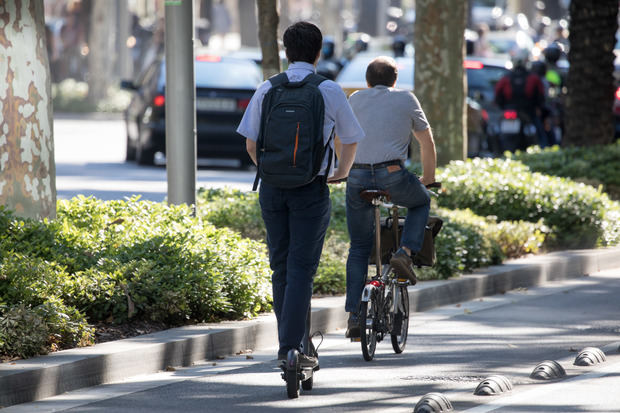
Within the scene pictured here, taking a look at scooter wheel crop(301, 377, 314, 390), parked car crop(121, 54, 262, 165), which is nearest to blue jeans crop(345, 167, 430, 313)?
scooter wheel crop(301, 377, 314, 390)

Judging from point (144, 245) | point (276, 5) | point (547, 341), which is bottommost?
point (547, 341)

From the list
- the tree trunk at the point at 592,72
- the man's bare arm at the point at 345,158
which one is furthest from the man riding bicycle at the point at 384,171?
the tree trunk at the point at 592,72

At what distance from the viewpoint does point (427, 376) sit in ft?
22.9

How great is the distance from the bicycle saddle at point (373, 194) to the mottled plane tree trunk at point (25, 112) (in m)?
2.53

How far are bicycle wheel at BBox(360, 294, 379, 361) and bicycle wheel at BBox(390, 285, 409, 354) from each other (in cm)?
17

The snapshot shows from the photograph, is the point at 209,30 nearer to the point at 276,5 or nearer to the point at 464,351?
→ the point at 276,5

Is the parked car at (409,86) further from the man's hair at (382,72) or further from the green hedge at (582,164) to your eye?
the man's hair at (382,72)

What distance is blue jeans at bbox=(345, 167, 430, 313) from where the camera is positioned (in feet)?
24.4

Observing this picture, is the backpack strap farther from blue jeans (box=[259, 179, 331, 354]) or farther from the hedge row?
the hedge row

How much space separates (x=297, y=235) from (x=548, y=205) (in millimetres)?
5935

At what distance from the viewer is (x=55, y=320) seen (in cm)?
676

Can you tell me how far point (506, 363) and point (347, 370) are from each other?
93 centimetres

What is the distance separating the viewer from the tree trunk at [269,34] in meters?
12.0

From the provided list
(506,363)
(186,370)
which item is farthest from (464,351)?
(186,370)
